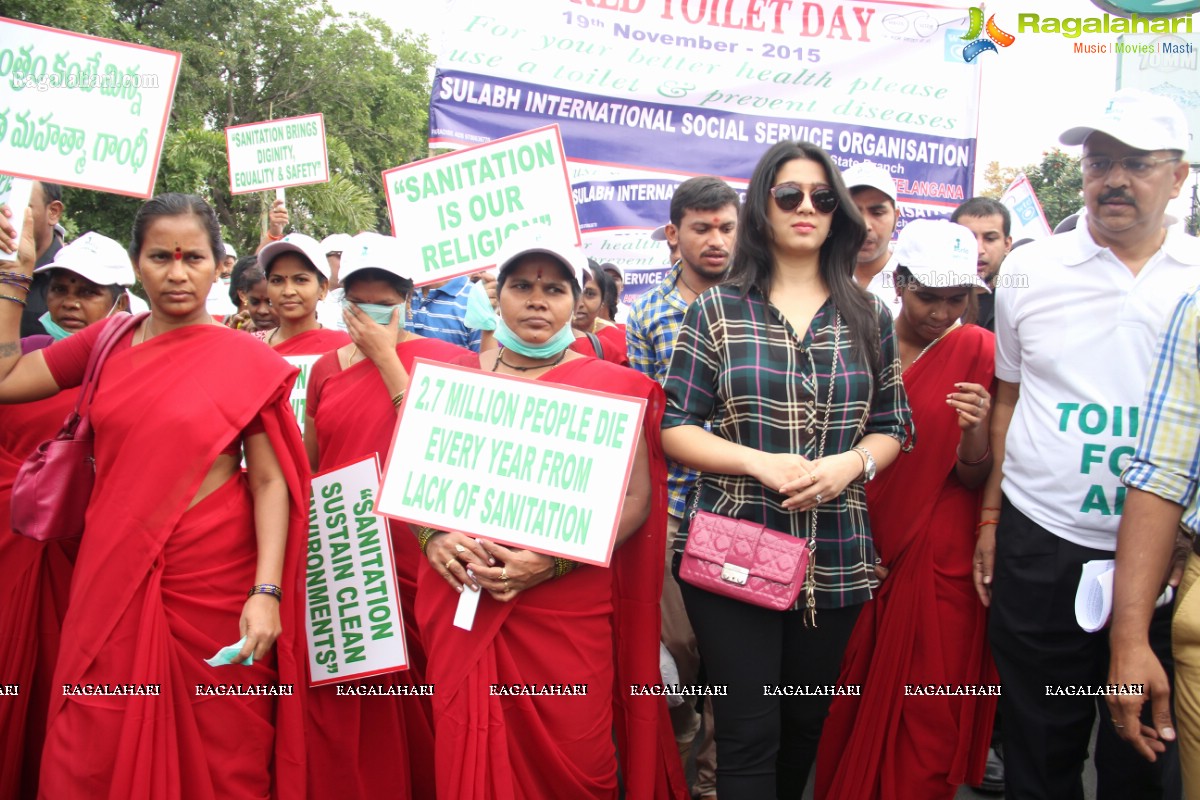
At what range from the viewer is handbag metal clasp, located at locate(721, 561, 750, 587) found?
2381 mm

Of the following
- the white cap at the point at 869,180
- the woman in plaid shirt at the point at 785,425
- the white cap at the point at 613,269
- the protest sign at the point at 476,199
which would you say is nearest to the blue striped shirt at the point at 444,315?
the protest sign at the point at 476,199

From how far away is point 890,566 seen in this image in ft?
10.2

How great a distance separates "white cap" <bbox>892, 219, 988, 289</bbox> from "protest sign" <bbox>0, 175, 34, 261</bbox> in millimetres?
2582

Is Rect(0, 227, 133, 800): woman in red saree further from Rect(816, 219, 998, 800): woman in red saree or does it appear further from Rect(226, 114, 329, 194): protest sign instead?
Rect(226, 114, 329, 194): protest sign

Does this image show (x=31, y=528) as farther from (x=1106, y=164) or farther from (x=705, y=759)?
(x=1106, y=164)

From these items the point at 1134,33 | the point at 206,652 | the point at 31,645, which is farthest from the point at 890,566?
the point at 1134,33

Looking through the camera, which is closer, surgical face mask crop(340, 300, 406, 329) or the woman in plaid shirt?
the woman in plaid shirt

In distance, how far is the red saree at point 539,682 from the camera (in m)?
2.43

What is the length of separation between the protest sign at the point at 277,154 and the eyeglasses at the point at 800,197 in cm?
463

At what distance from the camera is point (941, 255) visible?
9.76ft

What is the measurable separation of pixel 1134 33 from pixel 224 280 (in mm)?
7165

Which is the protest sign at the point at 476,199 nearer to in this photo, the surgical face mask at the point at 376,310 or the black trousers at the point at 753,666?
the surgical face mask at the point at 376,310

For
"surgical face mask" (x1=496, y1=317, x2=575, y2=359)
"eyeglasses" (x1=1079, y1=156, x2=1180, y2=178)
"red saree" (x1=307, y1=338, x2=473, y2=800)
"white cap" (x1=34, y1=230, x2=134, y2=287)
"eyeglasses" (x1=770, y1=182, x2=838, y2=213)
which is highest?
"eyeglasses" (x1=1079, y1=156, x2=1180, y2=178)

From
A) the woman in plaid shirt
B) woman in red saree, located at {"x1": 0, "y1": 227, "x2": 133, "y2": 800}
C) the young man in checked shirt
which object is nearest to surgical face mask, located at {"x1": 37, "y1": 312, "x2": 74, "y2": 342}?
woman in red saree, located at {"x1": 0, "y1": 227, "x2": 133, "y2": 800}
